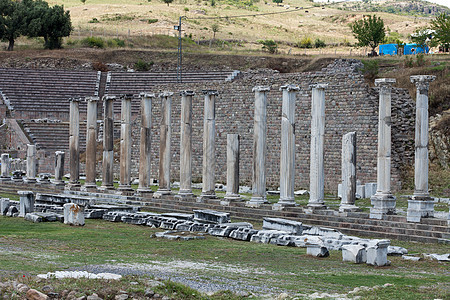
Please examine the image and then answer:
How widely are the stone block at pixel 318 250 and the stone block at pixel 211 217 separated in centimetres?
598

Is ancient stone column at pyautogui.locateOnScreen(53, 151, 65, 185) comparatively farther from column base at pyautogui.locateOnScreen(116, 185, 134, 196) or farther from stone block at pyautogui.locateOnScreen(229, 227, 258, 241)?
stone block at pyautogui.locateOnScreen(229, 227, 258, 241)

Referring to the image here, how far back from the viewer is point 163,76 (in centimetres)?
6125

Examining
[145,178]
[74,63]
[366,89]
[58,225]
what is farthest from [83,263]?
[74,63]

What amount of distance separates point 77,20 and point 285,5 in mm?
61520

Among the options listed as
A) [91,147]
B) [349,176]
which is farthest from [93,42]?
[349,176]

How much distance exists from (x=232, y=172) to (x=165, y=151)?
174 inches

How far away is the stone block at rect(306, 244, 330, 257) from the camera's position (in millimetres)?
16797

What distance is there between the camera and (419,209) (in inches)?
804

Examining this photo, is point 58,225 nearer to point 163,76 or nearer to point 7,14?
point 163,76

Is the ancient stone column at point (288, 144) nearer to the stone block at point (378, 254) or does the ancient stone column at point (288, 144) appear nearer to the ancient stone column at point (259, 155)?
the ancient stone column at point (259, 155)

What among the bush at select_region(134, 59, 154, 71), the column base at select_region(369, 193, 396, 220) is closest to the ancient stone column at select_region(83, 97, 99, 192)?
the column base at select_region(369, 193, 396, 220)

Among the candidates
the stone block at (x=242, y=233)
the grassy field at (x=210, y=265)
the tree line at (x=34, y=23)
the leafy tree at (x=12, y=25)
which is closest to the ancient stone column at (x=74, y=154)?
the grassy field at (x=210, y=265)

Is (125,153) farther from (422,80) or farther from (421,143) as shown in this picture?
(422,80)

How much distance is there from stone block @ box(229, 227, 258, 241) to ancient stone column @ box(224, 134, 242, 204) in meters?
5.93
